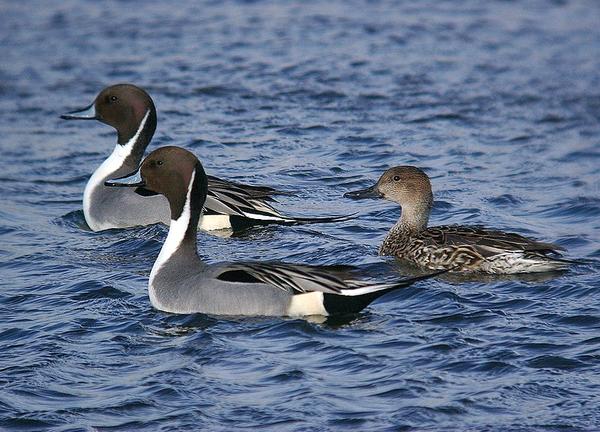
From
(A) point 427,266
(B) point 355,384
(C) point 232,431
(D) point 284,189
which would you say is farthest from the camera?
(D) point 284,189

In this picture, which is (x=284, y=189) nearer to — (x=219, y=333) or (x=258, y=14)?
(x=219, y=333)

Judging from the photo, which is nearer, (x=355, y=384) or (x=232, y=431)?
(x=232, y=431)

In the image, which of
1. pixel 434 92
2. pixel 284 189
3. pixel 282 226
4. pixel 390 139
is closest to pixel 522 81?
pixel 434 92

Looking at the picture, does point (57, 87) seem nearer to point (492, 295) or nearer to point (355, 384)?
point (492, 295)

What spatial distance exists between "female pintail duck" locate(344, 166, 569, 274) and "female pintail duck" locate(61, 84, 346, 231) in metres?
0.54

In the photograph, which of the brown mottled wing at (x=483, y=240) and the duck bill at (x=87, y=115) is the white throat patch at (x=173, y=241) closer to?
the brown mottled wing at (x=483, y=240)

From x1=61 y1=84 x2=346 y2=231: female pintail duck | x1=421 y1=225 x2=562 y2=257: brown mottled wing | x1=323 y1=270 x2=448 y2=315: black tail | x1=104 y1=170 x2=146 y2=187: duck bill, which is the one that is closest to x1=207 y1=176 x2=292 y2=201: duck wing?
Result: x1=61 y1=84 x2=346 y2=231: female pintail duck

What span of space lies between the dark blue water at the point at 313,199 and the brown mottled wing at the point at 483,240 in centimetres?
28

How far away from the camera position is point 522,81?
1630 centimetres

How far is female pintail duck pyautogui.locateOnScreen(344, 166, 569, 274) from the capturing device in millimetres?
9594

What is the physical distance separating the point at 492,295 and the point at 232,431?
2.89 meters

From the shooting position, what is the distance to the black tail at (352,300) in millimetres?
8453

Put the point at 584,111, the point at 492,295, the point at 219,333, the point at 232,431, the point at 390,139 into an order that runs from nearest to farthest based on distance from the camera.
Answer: the point at 232,431 < the point at 219,333 < the point at 492,295 < the point at 390,139 < the point at 584,111

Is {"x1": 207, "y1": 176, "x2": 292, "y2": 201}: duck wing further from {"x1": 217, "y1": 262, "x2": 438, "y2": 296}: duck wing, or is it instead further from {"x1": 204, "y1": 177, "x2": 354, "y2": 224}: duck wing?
{"x1": 217, "y1": 262, "x2": 438, "y2": 296}: duck wing
